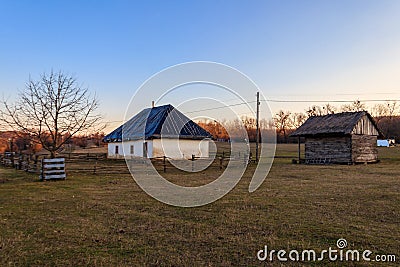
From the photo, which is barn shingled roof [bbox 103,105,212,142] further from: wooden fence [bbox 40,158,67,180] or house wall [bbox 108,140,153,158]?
wooden fence [bbox 40,158,67,180]

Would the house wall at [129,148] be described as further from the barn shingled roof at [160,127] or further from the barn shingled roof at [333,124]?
the barn shingled roof at [333,124]

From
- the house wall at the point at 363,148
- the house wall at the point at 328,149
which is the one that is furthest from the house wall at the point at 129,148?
the house wall at the point at 363,148

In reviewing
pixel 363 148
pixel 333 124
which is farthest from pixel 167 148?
pixel 363 148

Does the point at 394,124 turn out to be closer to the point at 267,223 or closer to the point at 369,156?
the point at 369,156

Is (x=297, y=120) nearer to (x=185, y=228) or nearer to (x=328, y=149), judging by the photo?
(x=328, y=149)

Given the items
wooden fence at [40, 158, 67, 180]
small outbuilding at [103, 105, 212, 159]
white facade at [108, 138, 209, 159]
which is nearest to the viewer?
wooden fence at [40, 158, 67, 180]

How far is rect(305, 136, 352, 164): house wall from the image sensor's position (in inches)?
1148

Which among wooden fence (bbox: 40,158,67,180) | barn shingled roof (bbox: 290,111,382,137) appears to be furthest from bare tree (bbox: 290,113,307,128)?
wooden fence (bbox: 40,158,67,180)

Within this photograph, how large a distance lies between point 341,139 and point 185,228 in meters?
26.3

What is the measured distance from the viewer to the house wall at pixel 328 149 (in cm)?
2915

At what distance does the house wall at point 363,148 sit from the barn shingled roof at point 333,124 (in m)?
1.21

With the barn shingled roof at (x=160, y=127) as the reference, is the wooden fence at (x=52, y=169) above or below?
below

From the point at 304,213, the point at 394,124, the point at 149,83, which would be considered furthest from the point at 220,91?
the point at 394,124

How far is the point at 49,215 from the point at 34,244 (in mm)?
2449
